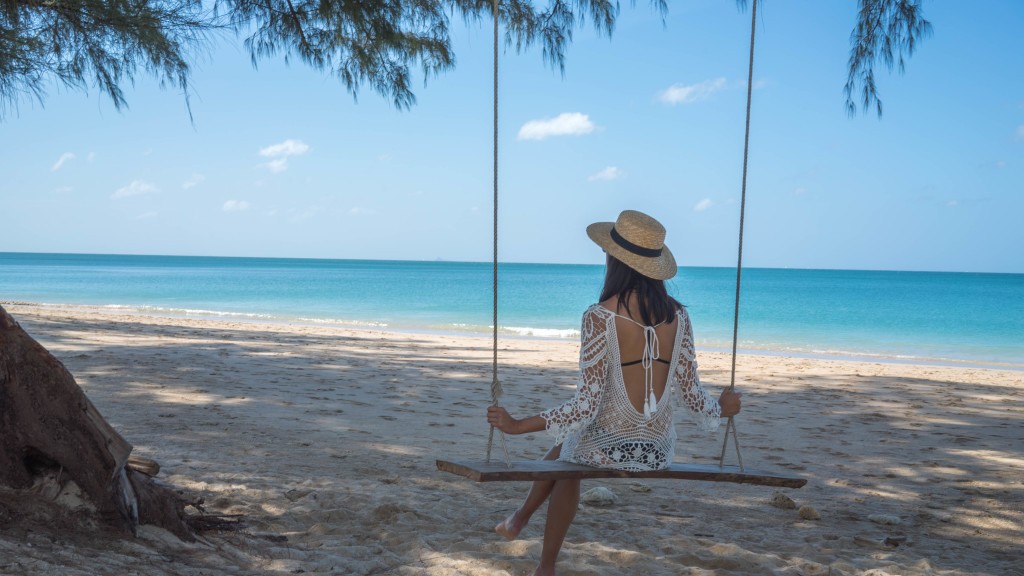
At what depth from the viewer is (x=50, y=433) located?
2225mm

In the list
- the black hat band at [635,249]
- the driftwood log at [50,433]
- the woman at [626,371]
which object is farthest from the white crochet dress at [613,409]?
the driftwood log at [50,433]

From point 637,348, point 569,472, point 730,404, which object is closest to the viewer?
point 569,472

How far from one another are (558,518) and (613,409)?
422 millimetres

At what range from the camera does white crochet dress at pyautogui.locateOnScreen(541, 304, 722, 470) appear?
2.31 m

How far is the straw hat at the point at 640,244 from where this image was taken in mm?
2365

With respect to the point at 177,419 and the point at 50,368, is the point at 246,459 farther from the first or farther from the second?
the point at 50,368

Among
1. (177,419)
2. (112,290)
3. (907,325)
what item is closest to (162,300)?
(112,290)

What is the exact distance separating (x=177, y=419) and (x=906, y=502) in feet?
14.6

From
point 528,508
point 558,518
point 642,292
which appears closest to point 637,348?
point 642,292

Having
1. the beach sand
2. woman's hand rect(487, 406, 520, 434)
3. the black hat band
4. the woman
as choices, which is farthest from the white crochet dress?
the beach sand

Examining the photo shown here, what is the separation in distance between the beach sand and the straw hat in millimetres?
1130

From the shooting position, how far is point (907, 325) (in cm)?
2452

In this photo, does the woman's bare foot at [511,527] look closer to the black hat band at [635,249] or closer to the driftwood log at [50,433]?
the black hat band at [635,249]

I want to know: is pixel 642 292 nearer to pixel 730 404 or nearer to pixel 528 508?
pixel 730 404
